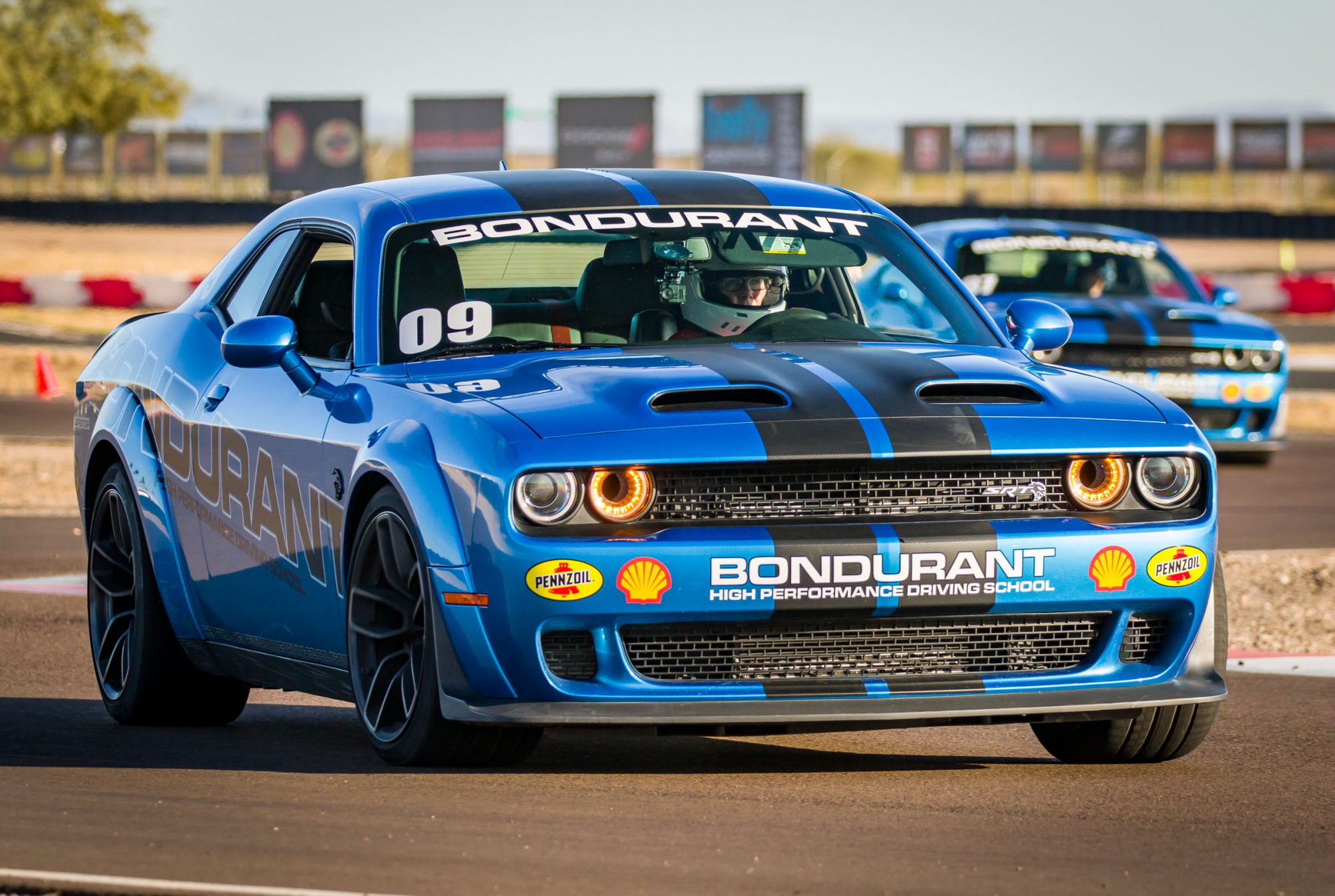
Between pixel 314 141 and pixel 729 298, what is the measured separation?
60057 millimetres

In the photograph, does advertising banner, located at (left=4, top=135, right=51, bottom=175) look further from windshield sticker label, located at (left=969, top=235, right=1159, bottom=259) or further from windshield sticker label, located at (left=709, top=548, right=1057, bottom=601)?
windshield sticker label, located at (left=709, top=548, right=1057, bottom=601)

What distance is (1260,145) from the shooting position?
7444cm

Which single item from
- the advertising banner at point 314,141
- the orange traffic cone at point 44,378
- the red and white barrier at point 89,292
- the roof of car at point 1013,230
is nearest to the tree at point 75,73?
the advertising banner at point 314,141

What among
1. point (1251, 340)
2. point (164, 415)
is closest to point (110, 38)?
point (1251, 340)

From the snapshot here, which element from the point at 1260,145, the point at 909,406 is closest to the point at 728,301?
the point at 909,406

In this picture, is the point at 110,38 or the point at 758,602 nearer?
the point at 758,602

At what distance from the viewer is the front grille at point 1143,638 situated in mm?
5715

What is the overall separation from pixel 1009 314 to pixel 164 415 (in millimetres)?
2478

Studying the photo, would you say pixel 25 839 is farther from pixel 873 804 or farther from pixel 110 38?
pixel 110 38

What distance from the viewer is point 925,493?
5445 millimetres

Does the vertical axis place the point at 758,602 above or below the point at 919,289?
below

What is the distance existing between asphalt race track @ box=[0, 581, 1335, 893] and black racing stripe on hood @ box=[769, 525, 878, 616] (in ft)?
1.51

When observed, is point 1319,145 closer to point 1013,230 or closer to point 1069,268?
point 1069,268

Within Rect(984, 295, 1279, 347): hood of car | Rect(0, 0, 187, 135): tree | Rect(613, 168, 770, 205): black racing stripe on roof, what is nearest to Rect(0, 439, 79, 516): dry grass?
Rect(984, 295, 1279, 347): hood of car
